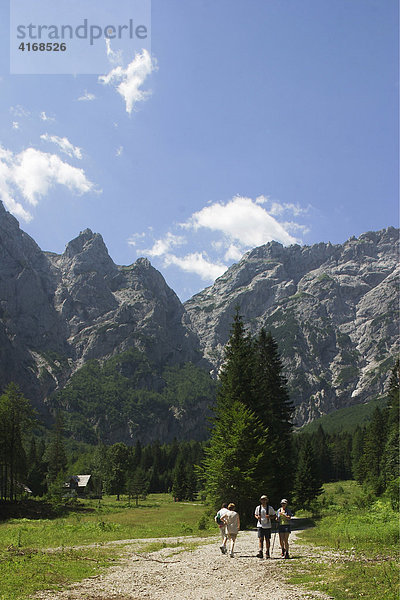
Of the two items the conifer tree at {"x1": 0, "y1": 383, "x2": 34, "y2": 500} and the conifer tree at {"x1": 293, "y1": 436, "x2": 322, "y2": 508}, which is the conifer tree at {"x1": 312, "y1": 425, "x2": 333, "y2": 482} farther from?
the conifer tree at {"x1": 0, "y1": 383, "x2": 34, "y2": 500}

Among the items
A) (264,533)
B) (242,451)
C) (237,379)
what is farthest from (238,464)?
(264,533)

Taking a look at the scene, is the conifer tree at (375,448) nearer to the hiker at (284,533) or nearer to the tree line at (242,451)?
the tree line at (242,451)

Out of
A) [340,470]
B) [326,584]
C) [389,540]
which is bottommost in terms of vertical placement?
[340,470]

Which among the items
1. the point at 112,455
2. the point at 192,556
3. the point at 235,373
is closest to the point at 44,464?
the point at 112,455

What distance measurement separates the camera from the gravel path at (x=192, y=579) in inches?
444

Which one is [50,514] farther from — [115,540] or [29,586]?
[29,586]

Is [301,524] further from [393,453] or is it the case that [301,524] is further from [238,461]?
[393,453]

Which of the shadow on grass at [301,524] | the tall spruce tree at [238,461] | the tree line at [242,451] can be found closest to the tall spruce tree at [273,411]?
the tree line at [242,451]

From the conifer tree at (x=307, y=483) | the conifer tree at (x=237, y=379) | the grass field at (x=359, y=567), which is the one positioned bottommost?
the conifer tree at (x=307, y=483)

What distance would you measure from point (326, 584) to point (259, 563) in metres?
5.04

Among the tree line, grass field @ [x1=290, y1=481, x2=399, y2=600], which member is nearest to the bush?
the tree line

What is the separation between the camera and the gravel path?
11281 mm

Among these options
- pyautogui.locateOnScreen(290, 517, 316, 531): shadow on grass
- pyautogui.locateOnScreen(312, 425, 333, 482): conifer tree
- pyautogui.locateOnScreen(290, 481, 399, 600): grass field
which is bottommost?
pyautogui.locateOnScreen(312, 425, 333, 482): conifer tree

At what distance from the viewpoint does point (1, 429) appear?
54.5 m
